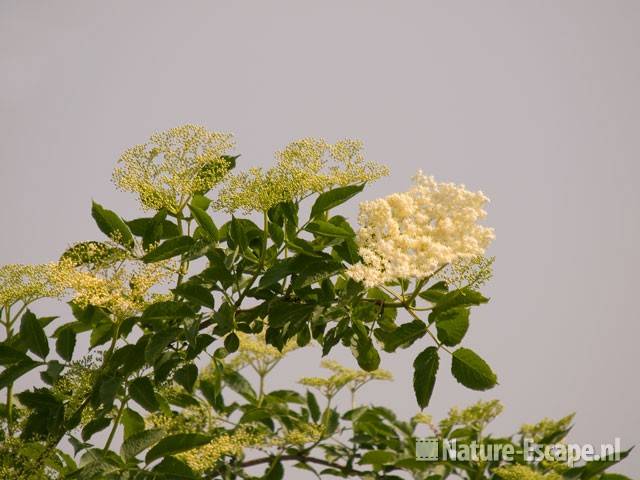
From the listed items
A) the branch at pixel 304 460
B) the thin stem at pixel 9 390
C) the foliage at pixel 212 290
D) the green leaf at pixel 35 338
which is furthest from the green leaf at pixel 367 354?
the thin stem at pixel 9 390

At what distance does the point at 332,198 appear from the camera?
1.72 m

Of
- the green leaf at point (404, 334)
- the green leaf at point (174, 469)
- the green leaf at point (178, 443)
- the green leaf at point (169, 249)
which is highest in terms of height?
the green leaf at point (169, 249)

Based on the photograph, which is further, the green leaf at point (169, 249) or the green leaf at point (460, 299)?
the green leaf at point (169, 249)

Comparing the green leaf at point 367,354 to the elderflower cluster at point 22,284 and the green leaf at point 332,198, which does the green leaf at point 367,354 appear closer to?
the green leaf at point 332,198

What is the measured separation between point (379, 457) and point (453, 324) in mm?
931

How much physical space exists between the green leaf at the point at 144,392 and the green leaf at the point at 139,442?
0.32 feet

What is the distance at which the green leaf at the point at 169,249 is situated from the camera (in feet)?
5.65

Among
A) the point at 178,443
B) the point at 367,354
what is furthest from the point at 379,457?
the point at 178,443

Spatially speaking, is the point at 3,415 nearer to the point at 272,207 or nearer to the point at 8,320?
the point at 8,320

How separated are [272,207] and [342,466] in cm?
120

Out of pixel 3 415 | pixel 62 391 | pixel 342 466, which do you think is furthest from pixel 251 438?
pixel 3 415

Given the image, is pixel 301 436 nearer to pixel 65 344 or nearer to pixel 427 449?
pixel 427 449

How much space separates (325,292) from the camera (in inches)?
70.1

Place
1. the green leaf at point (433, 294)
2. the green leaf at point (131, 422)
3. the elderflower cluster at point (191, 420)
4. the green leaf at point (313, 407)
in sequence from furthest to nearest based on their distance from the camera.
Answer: the green leaf at point (313, 407) < the elderflower cluster at point (191, 420) < the green leaf at point (131, 422) < the green leaf at point (433, 294)
